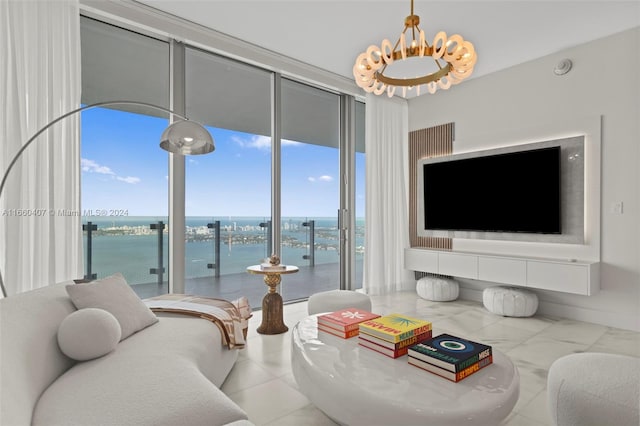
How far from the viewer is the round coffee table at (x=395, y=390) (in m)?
1.22

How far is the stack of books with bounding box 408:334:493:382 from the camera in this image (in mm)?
1433

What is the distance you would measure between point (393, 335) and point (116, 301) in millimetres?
1503

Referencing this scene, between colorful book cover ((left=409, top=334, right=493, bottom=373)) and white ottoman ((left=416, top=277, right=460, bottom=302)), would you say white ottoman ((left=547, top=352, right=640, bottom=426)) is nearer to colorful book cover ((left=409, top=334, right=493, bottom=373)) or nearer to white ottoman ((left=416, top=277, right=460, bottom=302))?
colorful book cover ((left=409, top=334, right=493, bottom=373))

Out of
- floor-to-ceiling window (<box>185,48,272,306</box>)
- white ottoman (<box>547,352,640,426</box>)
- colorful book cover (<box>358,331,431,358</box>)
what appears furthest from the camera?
floor-to-ceiling window (<box>185,48,272,306</box>)

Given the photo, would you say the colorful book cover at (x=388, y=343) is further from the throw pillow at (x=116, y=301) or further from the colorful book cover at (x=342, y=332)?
the throw pillow at (x=116, y=301)

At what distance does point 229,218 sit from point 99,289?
Answer: 2818mm

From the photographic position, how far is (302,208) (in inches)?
194

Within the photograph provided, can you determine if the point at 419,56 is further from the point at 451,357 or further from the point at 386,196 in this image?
the point at 386,196

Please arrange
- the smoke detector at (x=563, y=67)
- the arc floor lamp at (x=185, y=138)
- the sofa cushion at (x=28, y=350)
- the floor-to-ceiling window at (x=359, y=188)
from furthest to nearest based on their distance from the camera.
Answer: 1. the floor-to-ceiling window at (x=359, y=188)
2. the smoke detector at (x=563, y=67)
3. the arc floor lamp at (x=185, y=138)
4. the sofa cushion at (x=28, y=350)

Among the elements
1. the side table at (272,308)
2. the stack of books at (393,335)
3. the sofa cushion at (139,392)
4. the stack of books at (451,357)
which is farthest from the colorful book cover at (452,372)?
the side table at (272,308)

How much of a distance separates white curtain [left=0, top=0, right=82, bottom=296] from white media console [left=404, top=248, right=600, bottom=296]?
12.9ft

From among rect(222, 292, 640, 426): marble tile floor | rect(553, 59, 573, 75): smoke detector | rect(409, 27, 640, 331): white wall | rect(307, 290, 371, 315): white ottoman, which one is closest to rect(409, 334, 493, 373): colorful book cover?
rect(222, 292, 640, 426): marble tile floor

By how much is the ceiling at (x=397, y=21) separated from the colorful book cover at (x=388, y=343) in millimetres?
2701

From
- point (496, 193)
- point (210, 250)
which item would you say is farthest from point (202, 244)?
point (496, 193)
